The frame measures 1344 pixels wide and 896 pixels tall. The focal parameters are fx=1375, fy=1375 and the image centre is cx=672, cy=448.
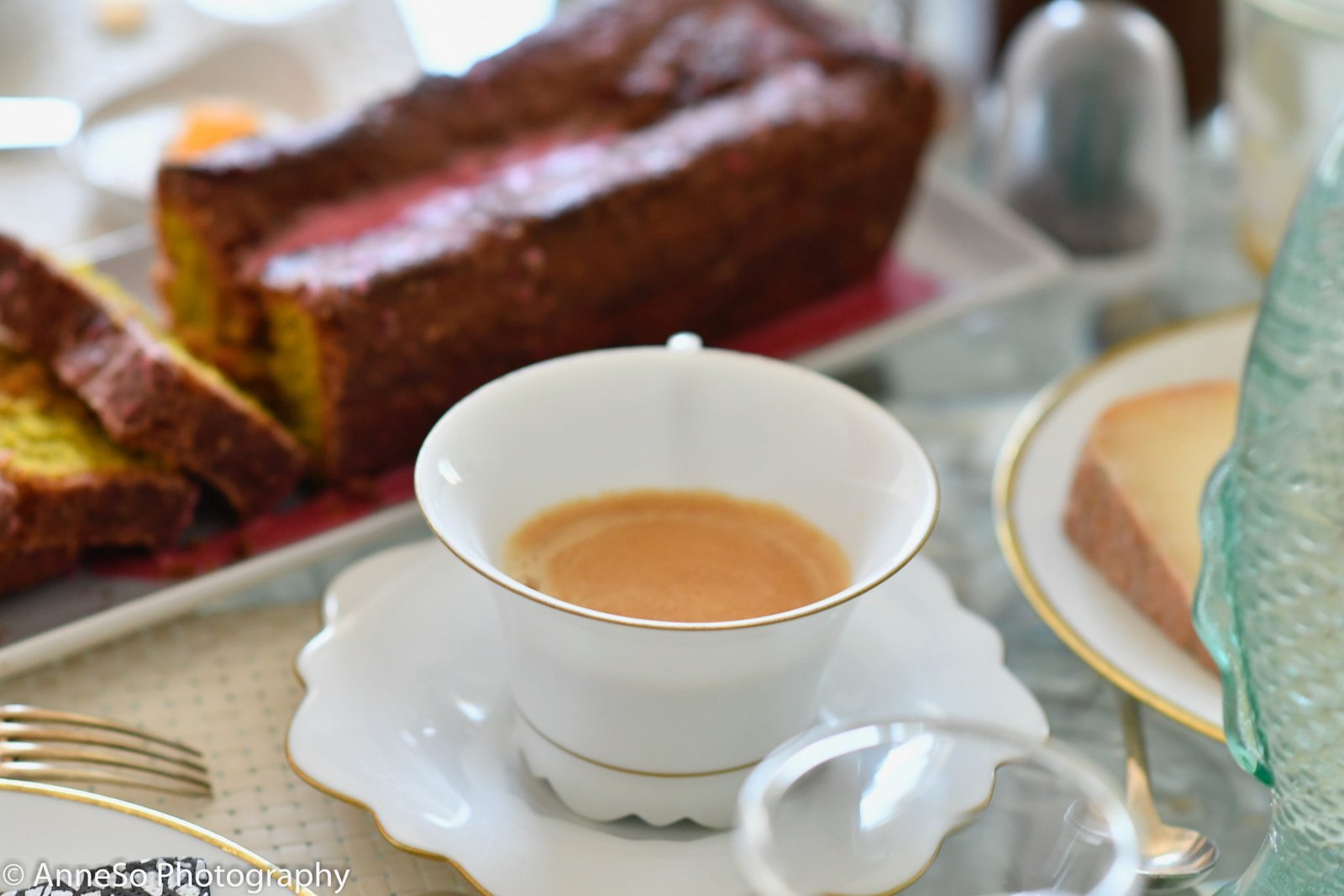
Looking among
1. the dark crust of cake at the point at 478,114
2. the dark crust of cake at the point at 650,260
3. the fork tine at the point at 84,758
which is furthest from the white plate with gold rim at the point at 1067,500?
the fork tine at the point at 84,758

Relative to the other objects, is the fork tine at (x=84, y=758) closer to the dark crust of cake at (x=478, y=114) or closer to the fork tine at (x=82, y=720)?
the fork tine at (x=82, y=720)

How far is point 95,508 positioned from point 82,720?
9.9 inches

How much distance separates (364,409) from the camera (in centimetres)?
140

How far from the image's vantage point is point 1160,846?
1.01 m

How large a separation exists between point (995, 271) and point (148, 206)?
1083 millimetres

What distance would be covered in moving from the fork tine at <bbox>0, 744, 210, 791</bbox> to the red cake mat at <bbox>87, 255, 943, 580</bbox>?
251 mm

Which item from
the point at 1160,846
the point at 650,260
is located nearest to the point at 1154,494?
the point at 1160,846

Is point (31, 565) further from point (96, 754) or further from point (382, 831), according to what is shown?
point (382, 831)

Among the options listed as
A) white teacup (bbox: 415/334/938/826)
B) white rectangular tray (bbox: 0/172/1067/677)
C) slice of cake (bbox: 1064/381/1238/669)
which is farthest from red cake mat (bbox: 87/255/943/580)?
slice of cake (bbox: 1064/381/1238/669)

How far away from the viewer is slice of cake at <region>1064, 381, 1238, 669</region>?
1182 millimetres

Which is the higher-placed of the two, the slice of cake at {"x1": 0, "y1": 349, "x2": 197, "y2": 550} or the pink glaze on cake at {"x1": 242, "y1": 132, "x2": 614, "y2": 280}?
the pink glaze on cake at {"x1": 242, "y1": 132, "x2": 614, "y2": 280}

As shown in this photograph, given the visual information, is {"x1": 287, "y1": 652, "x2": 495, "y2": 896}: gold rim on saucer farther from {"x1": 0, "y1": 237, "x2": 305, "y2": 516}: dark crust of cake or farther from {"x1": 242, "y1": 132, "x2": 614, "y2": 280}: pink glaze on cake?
{"x1": 242, "y1": 132, "x2": 614, "y2": 280}: pink glaze on cake

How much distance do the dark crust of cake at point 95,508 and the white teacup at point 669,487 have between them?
41cm

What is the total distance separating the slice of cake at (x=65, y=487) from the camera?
122 centimetres
